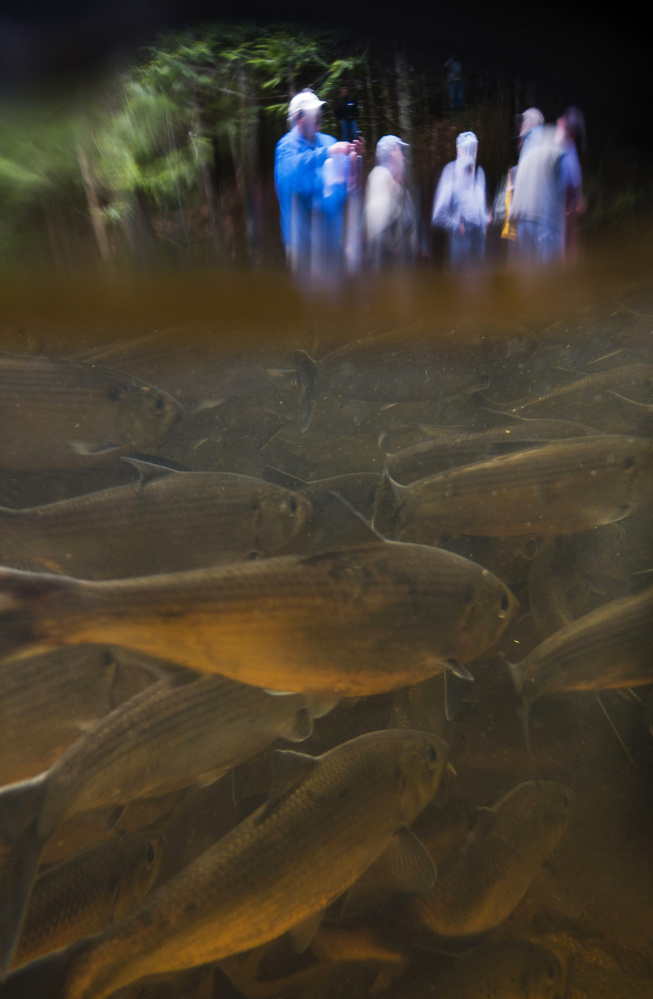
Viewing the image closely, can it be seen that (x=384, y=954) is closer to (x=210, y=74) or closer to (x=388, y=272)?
(x=388, y=272)

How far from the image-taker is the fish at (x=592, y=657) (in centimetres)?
141

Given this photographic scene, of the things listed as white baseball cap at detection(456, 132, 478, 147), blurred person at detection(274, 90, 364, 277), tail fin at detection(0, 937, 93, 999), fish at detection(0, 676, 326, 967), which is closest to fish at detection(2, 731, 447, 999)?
tail fin at detection(0, 937, 93, 999)

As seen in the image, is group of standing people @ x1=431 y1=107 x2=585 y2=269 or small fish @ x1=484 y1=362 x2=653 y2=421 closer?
group of standing people @ x1=431 y1=107 x2=585 y2=269

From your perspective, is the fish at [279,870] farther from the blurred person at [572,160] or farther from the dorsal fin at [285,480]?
the blurred person at [572,160]

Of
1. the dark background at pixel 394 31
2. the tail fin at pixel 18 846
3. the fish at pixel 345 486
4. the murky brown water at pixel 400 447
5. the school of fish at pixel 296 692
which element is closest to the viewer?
the dark background at pixel 394 31

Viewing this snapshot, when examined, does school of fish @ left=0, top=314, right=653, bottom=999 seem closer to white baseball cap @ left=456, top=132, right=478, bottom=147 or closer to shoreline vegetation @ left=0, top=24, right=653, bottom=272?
shoreline vegetation @ left=0, top=24, right=653, bottom=272

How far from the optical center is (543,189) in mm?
1203

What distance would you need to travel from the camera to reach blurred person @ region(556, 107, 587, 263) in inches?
43.4

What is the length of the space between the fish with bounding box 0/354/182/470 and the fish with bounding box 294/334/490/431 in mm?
785

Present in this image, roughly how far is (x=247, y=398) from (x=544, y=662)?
1528mm

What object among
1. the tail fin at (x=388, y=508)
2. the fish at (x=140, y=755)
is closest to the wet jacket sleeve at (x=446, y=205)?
the tail fin at (x=388, y=508)

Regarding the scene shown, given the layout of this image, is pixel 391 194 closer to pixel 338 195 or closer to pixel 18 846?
pixel 338 195

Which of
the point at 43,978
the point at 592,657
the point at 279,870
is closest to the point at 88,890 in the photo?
the point at 43,978

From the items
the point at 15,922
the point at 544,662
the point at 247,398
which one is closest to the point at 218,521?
the point at 247,398
